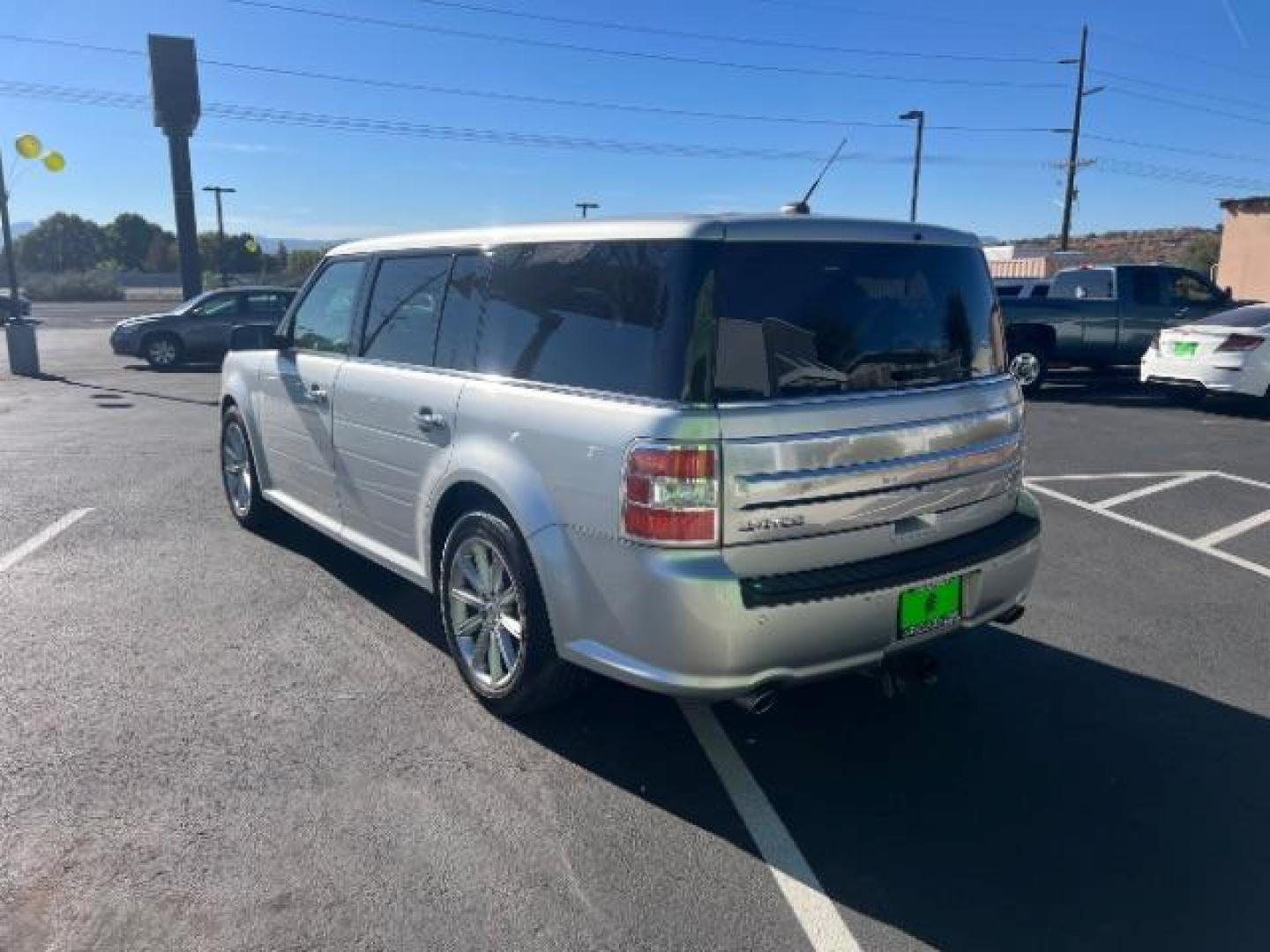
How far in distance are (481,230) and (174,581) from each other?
2.82 meters

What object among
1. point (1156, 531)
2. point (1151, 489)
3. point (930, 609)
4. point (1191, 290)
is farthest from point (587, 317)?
point (1191, 290)

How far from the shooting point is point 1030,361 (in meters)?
14.0

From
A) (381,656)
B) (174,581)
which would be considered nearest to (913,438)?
(381,656)

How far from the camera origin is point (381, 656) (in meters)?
4.29

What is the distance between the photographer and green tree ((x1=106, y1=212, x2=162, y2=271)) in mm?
109500

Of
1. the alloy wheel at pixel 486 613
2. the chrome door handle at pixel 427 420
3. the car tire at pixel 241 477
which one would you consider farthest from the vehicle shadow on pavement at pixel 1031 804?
the car tire at pixel 241 477

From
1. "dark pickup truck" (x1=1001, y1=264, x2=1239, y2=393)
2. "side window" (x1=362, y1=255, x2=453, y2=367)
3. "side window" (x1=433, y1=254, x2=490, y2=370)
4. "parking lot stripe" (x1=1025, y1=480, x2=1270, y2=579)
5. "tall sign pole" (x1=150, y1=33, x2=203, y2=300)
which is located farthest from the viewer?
"tall sign pole" (x1=150, y1=33, x2=203, y2=300)

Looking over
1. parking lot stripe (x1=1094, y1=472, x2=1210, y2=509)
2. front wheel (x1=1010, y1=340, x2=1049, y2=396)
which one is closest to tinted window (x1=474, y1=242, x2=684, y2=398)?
parking lot stripe (x1=1094, y1=472, x2=1210, y2=509)

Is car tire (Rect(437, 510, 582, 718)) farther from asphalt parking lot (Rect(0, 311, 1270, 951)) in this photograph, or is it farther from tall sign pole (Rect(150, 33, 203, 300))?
tall sign pole (Rect(150, 33, 203, 300))

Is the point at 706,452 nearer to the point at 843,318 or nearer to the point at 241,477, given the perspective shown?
the point at 843,318

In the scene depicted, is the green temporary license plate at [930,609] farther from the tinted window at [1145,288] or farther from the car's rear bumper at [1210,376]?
the tinted window at [1145,288]

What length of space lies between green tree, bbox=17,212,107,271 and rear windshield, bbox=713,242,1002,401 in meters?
115

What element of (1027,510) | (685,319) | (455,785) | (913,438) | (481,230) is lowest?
(455,785)

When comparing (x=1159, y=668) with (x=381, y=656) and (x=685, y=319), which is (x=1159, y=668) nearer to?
(x=685, y=319)
